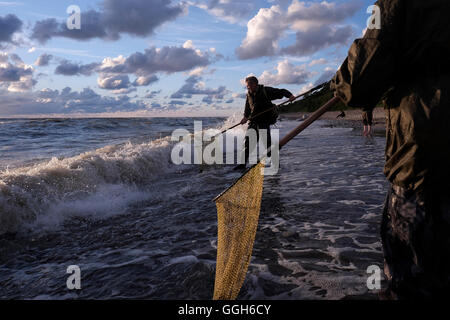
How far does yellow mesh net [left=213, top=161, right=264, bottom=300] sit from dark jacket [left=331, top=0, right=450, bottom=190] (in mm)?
1189

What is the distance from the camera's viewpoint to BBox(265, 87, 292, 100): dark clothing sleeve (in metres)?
9.45

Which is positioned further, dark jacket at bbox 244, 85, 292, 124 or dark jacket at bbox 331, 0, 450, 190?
dark jacket at bbox 244, 85, 292, 124

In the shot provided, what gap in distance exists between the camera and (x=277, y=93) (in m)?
9.48

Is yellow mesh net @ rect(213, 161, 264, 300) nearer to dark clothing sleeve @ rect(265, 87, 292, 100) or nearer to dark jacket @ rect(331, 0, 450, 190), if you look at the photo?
dark jacket @ rect(331, 0, 450, 190)

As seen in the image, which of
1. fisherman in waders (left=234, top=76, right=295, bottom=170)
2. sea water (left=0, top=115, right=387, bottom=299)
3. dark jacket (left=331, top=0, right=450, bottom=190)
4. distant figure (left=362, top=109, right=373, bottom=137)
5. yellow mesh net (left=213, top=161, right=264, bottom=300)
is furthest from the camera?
fisherman in waders (left=234, top=76, right=295, bottom=170)

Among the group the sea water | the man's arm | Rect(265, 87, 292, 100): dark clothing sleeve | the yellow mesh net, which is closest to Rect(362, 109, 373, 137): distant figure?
the man's arm

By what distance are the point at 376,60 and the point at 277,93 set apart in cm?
772

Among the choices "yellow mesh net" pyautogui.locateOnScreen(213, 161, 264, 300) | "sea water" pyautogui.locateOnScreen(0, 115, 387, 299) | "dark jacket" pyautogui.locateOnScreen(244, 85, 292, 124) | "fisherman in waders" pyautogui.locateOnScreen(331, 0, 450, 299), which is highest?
"dark jacket" pyautogui.locateOnScreen(244, 85, 292, 124)

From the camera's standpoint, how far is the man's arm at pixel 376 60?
1.89 meters

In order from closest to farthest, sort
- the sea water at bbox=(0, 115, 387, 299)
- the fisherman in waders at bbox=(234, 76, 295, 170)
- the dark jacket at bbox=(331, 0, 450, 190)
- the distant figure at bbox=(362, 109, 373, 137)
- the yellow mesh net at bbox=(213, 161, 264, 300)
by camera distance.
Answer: the dark jacket at bbox=(331, 0, 450, 190) → the distant figure at bbox=(362, 109, 373, 137) → the yellow mesh net at bbox=(213, 161, 264, 300) → the sea water at bbox=(0, 115, 387, 299) → the fisherman in waders at bbox=(234, 76, 295, 170)

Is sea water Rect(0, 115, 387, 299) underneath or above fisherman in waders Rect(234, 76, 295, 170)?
underneath

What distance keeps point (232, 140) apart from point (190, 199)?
1401cm

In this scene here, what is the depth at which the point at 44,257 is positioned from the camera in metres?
4.42
